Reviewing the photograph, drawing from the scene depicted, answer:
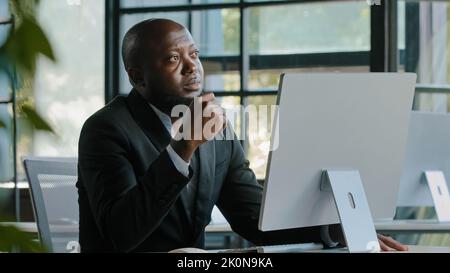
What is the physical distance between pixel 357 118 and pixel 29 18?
143 centimetres

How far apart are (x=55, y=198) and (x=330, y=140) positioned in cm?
86

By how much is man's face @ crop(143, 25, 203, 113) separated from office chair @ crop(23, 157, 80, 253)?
46 centimetres

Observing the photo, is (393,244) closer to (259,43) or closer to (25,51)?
(25,51)

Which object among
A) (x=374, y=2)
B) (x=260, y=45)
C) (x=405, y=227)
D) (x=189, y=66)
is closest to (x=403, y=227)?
(x=405, y=227)

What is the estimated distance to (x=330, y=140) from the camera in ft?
5.35

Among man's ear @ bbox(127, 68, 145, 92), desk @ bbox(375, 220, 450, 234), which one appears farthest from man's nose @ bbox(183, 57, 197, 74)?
desk @ bbox(375, 220, 450, 234)

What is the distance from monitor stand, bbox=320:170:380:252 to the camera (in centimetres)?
162

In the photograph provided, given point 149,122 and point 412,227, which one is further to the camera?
point 412,227

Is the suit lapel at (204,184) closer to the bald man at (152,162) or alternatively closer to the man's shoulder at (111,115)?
the bald man at (152,162)

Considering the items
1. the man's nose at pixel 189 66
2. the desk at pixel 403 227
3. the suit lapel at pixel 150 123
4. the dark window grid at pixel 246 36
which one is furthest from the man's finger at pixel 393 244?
the dark window grid at pixel 246 36

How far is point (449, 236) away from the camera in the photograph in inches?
198

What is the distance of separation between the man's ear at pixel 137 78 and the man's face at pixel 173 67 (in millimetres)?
30

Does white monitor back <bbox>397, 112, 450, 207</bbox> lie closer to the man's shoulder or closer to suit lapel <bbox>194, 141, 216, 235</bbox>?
suit lapel <bbox>194, 141, 216, 235</bbox>
